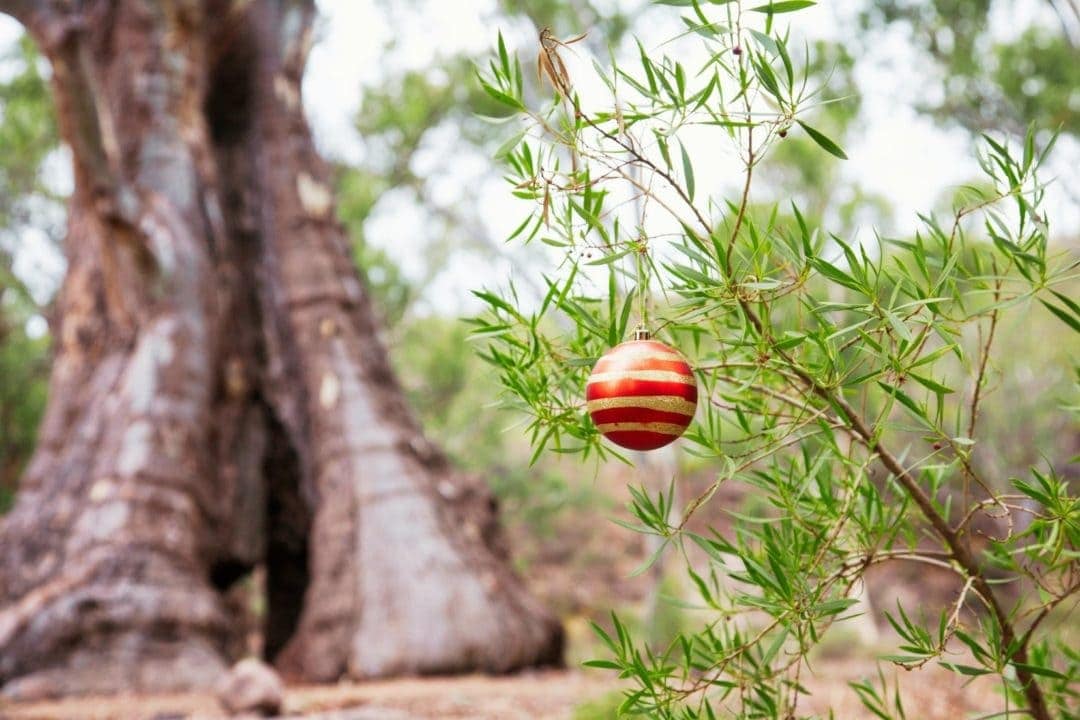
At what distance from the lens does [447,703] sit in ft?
9.86

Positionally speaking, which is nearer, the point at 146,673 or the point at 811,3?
the point at 811,3

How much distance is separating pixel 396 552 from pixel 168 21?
3100 millimetres

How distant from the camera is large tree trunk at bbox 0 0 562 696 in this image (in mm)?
3434

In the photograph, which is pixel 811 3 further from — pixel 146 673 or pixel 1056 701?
pixel 146 673

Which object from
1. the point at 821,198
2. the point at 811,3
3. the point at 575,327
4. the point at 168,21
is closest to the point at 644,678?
the point at 575,327

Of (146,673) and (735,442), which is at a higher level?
(735,442)

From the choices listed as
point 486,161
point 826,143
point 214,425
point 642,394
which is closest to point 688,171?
point 826,143

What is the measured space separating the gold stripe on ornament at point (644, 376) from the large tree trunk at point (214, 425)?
275 centimetres

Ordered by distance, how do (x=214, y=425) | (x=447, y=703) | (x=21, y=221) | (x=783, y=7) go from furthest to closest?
(x=21, y=221) → (x=214, y=425) → (x=447, y=703) → (x=783, y=7)

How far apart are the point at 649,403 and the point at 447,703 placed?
7.31 feet

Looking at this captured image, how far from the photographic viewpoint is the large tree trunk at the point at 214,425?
11.3 ft

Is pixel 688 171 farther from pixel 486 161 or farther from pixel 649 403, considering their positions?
pixel 486 161

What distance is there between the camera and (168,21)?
4.82 m

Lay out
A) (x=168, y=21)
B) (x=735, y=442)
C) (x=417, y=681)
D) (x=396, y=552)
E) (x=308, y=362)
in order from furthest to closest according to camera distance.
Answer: (x=168, y=21) → (x=308, y=362) → (x=396, y=552) → (x=417, y=681) → (x=735, y=442)
